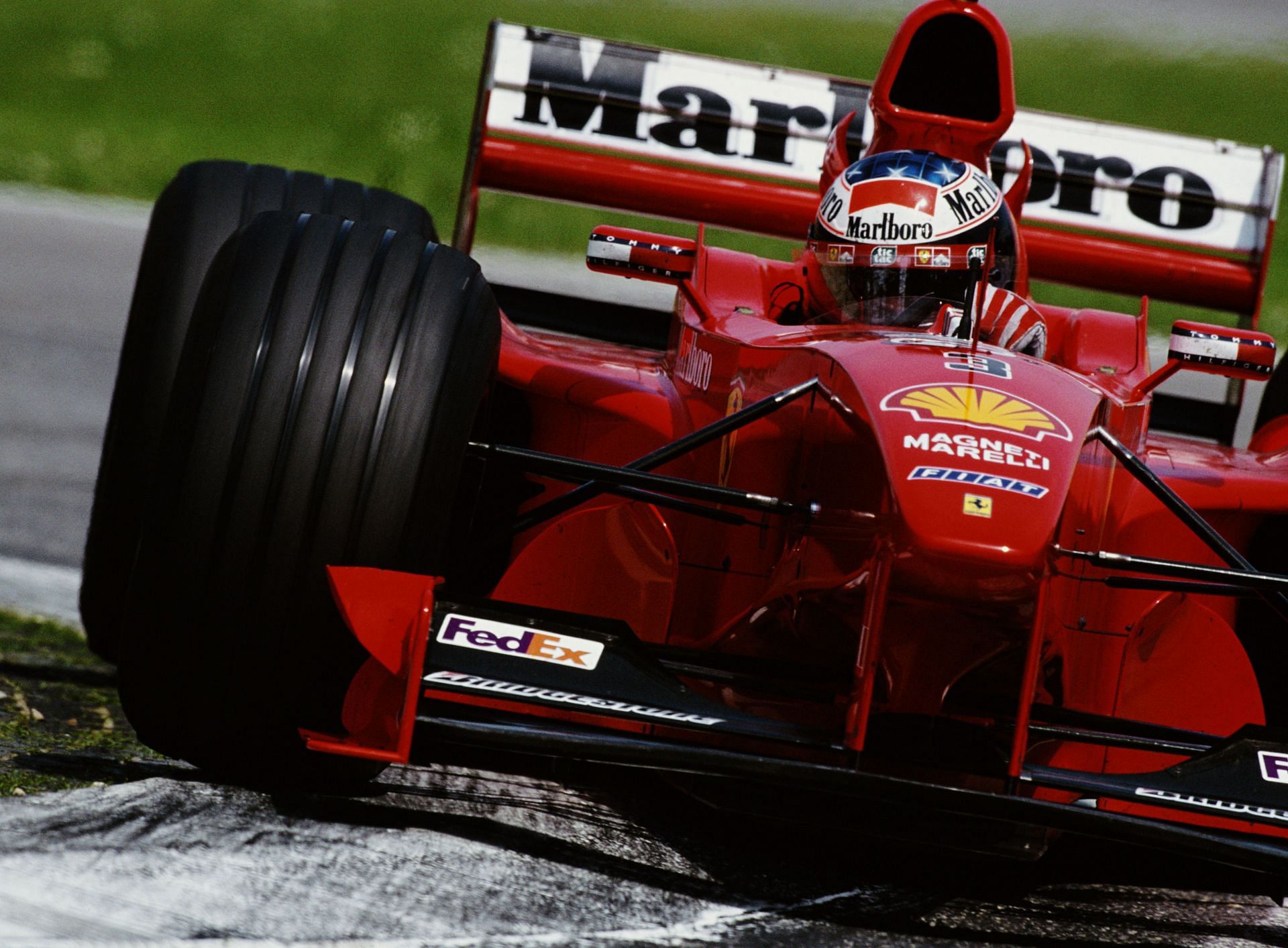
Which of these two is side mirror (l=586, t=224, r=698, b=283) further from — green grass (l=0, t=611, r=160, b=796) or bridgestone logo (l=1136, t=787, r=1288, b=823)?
bridgestone logo (l=1136, t=787, r=1288, b=823)

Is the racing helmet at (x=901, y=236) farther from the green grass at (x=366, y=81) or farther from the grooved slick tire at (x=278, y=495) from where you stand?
the green grass at (x=366, y=81)

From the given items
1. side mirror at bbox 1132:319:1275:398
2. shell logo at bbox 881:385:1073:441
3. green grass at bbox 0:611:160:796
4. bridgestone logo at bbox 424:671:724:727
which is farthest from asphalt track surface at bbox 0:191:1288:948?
side mirror at bbox 1132:319:1275:398

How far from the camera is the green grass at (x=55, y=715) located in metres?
2.96

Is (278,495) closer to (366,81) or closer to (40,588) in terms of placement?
(40,588)

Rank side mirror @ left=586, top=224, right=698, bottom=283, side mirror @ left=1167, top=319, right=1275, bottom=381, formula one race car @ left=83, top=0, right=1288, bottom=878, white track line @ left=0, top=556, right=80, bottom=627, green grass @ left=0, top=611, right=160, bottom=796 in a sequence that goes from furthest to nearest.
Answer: white track line @ left=0, top=556, right=80, bottom=627, side mirror @ left=586, top=224, right=698, bottom=283, side mirror @ left=1167, top=319, right=1275, bottom=381, green grass @ left=0, top=611, right=160, bottom=796, formula one race car @ left=83, top=0, right=1288, bottom=878

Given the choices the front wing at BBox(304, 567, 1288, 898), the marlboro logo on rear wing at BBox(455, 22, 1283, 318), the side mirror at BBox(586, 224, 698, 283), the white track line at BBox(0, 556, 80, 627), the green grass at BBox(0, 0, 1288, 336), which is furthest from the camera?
the green grass at BBox(0, 0, 1288, 336)

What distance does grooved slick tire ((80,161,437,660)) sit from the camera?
3.73 m

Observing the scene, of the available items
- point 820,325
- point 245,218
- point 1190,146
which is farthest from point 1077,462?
point 1190,146

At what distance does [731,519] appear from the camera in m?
3.28

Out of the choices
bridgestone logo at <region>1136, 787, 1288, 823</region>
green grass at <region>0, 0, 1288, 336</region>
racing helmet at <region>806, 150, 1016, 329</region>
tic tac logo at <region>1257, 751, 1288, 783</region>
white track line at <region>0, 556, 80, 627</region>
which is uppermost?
green grass at <region>0, 0, 1288, 336</region>

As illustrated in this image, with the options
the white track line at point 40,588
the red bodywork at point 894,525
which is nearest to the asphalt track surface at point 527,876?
the red bodywork at point 894,525

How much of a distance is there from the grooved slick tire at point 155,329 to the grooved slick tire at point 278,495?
903 millimetres

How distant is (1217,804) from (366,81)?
A: 16.2m

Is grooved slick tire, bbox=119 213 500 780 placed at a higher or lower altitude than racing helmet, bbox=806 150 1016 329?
lower
